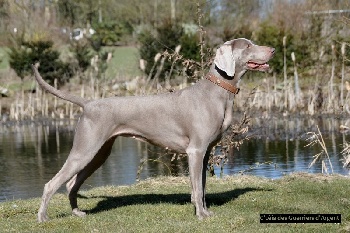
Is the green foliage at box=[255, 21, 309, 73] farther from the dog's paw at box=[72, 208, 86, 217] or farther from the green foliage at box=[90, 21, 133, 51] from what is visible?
the dog's paw at box=[72, 208, 86, 217]

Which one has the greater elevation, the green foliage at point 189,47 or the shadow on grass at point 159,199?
the green foliage at point 189,47

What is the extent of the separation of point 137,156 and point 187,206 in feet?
30.4

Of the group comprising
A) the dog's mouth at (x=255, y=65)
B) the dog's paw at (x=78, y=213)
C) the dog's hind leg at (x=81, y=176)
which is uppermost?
the dog's mouth at (x=255, y=65)

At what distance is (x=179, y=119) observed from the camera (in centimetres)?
926

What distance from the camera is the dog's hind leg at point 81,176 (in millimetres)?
9531

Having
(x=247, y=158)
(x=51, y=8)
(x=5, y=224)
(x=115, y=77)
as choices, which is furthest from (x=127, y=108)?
(x=51, y=8)

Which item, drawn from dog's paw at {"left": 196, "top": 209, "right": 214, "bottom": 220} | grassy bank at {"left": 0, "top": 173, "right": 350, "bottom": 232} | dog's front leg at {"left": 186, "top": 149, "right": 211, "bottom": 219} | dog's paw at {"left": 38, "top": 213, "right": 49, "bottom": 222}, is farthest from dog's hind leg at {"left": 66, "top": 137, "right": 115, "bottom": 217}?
dog's paw at {"left": 196, "top": 209, "right": 214, "bottom": 220}

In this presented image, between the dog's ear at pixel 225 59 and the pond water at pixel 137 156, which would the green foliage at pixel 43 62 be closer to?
the pond water at pixel 137 156

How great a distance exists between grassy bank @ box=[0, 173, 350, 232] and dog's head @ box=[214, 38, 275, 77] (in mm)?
1678

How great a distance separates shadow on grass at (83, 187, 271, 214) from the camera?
1005 cm

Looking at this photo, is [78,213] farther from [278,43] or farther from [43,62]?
[43,62]

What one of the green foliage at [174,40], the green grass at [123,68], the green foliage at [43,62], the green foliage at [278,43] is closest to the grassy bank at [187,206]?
the green foliage at [278,43]

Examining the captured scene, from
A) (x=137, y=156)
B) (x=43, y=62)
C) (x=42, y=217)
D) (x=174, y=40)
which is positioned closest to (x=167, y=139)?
(x=42, y=217)

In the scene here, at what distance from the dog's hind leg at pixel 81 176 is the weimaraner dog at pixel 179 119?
0.04 m
